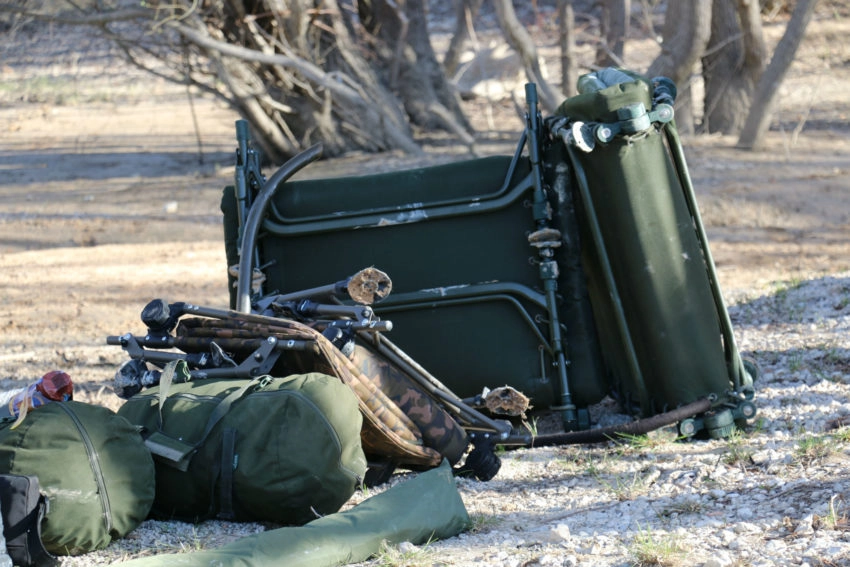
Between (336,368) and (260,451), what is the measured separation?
0.44m

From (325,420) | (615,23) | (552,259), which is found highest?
(615,23)

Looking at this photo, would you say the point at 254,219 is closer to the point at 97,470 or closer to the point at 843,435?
the point at 97,470

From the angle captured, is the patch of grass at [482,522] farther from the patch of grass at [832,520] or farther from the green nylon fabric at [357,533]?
the patch of grass at [832,520]

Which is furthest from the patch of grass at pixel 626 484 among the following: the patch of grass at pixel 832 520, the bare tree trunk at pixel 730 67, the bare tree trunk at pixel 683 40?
the bare tree trunk at pixel 730 67

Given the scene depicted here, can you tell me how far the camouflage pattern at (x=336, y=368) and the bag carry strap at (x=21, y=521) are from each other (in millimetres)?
1011

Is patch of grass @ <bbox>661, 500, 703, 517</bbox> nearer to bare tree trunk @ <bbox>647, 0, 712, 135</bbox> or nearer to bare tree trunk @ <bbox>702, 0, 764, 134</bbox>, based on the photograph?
bare tree trunk @ <bbox>647, 0, 712, 135</bbox>

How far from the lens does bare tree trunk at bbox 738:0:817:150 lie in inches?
424

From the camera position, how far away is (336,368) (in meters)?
3.46

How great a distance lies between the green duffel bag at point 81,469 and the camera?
2848 millimetres

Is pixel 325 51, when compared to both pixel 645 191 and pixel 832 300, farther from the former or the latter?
pixel 645 191

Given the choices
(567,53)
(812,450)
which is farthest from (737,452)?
(567,53)

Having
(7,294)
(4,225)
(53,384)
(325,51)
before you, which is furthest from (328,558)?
(325,51)

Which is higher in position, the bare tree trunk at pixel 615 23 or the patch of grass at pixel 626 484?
the bare tree trunk at pixel 615 23

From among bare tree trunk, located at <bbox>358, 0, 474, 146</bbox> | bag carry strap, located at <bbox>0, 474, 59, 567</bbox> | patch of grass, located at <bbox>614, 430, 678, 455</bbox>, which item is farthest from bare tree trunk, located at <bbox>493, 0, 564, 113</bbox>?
bag carry strap, located at <bbox>0, 474, 59, 567</bbox>
